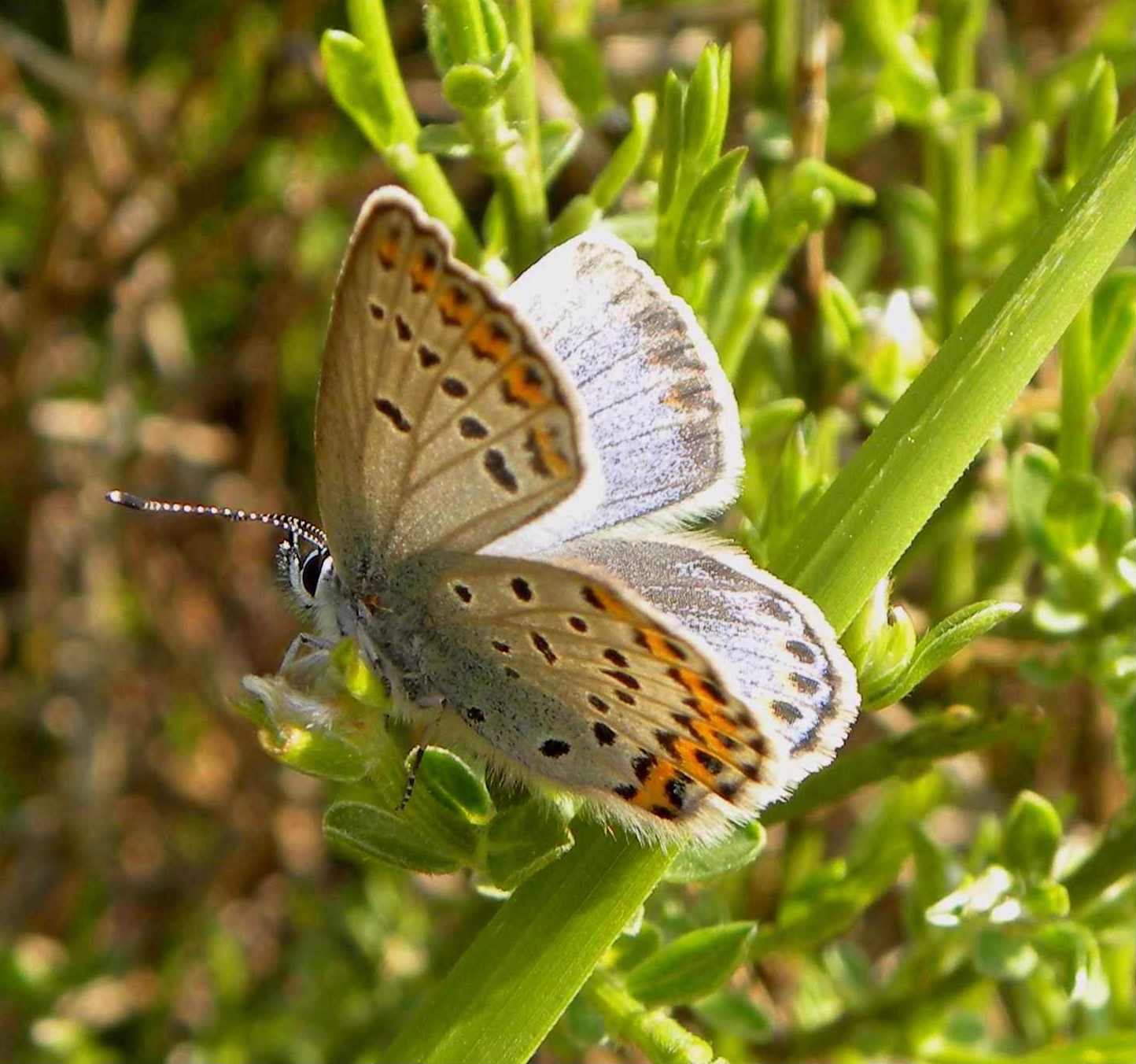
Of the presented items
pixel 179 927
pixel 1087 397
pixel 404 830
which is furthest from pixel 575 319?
pixel 179 927

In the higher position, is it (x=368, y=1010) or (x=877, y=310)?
(x=877, y=310)

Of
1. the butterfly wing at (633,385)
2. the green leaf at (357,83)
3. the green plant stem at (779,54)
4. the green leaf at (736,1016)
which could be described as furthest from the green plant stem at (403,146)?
the green leaf at (736,1016)

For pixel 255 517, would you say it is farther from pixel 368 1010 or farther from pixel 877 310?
pixel 368 1010

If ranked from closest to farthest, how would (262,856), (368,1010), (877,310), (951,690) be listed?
(877,310) → (951,690) → (368,1010) → (262,856)

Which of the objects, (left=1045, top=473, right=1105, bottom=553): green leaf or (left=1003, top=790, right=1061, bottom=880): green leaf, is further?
(left=1045, top=473, right=1105, bottom=553): green leaf

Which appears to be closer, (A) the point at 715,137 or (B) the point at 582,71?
(A) the point at 715,137

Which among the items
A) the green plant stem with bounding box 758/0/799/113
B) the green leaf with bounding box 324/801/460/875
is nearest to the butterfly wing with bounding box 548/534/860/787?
the green leaf with bounding box 324/801/460/875

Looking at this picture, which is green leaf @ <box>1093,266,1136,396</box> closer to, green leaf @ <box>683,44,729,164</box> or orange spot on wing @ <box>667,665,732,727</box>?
green leaf @ <box>683,44,729,164</box>
